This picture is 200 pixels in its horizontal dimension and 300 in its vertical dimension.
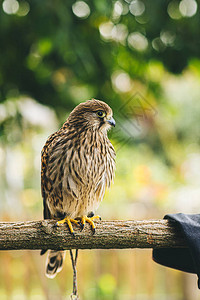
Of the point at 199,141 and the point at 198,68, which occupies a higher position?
the point at 199,141

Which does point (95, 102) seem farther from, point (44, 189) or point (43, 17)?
point (43, 17)

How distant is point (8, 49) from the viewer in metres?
3.69

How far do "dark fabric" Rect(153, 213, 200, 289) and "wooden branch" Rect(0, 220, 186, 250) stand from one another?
0.21ft

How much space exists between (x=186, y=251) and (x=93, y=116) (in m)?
0.78

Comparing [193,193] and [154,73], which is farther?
[193,193]

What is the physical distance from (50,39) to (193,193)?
17.8 feet

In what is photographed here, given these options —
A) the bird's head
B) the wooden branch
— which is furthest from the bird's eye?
the wooden branch

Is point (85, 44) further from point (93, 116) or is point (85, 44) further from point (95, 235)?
point (95, 235)

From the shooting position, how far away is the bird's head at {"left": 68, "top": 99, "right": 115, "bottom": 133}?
171 cm

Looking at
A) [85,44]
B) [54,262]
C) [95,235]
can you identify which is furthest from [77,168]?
[85,44]

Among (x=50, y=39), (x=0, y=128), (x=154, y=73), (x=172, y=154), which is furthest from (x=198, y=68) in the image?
(x=172, y=154)

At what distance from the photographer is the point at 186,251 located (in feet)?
6.52

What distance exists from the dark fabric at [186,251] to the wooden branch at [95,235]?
2.5 inches

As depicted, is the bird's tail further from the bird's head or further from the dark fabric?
the bird's head
